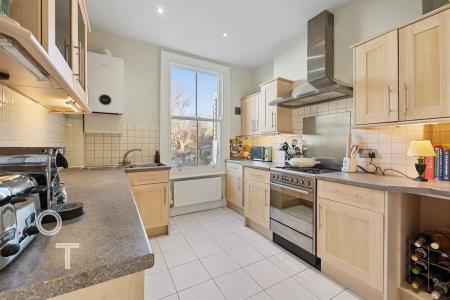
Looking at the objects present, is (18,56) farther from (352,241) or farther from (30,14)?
(352,241)

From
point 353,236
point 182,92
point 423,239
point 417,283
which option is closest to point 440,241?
point 423,239

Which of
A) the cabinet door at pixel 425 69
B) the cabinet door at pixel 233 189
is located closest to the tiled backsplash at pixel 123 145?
the cabinet door at pixel 233 189

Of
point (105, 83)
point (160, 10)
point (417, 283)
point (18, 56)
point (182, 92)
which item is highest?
point (160, 10)

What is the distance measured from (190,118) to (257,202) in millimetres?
1815

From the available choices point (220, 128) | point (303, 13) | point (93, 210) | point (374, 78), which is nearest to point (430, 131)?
point (374, 78)

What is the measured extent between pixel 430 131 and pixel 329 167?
951 mm

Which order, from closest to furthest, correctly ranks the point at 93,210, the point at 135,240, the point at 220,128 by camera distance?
1. the point at 135,240
2. the point at 93,210
3. the point at 220,128

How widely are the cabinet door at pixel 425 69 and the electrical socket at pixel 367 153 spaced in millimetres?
510

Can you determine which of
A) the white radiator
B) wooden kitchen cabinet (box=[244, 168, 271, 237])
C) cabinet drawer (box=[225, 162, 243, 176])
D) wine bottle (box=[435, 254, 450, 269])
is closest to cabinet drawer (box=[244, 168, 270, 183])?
wooden kitchen cabinet (box=[244, 168, 271, 237])

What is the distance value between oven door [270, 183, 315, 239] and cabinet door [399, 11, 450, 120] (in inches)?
41.2

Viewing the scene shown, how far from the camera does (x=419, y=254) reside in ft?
4.71

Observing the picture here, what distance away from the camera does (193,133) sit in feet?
11.7

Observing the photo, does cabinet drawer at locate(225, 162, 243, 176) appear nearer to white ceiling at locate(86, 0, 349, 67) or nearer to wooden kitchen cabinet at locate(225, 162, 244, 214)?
wooden kitchen cabinet at locate(225, 162, 244, 214)

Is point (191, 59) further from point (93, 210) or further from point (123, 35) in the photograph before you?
point (93, 210)
